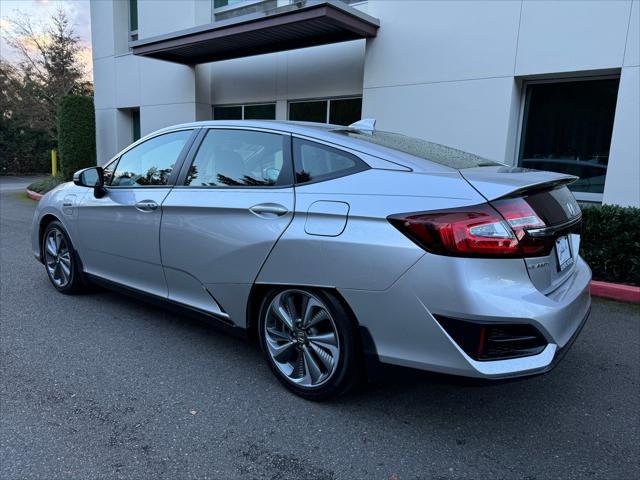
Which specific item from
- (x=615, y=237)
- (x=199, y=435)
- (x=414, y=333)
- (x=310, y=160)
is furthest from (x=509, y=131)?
(x=199, y=435)

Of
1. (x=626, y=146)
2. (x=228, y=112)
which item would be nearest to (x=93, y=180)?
(x=626, y=146)

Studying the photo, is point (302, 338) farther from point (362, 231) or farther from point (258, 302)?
point (362, 231)

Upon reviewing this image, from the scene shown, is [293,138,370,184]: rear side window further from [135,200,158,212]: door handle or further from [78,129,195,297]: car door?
[135,200,158,212]: door handle

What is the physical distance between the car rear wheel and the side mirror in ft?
2.15

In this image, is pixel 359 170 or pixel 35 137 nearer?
pixel 359 170

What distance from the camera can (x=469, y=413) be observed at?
2928 mm

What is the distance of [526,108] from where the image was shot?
7.54 metres

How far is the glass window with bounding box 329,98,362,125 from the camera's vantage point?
31.7 ft

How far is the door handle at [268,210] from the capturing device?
288 centimetres

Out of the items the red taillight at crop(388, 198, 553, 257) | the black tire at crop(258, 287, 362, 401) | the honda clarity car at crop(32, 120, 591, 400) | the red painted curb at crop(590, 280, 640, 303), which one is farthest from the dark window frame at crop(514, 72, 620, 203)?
the black tire at crop(258, 287, 362, 401)

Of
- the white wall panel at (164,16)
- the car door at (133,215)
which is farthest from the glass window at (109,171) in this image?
the white wall panel at (164,16)

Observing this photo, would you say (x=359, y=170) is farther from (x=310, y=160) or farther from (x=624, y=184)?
(x=624, y=184)

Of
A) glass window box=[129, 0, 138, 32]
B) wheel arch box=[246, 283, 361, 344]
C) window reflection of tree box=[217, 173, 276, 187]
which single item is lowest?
wheel arch box=[246, 283, 361, 344]

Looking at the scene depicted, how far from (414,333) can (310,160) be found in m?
1.19
